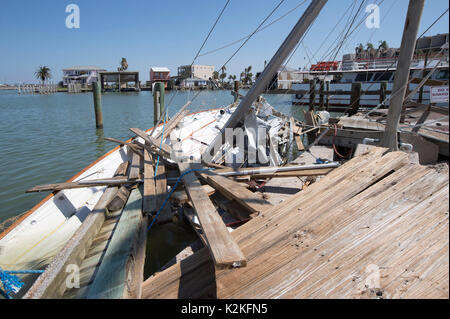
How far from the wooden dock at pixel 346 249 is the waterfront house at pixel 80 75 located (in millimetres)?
99645

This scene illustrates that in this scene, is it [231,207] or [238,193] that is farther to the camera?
[231,207]

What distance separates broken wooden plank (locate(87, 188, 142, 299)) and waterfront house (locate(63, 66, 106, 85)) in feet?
321

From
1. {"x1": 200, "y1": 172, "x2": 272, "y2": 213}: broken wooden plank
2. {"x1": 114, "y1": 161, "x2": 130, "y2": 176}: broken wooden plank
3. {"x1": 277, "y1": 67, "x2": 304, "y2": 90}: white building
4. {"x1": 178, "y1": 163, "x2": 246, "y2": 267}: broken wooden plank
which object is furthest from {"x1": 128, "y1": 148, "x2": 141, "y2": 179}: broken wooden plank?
{"x1": 277, "y1": 67, "x2": 304, "y2": 90}: white building

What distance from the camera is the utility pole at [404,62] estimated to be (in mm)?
3729

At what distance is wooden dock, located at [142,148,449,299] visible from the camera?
164 cm

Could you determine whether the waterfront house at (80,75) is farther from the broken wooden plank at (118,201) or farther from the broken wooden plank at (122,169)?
the broken wooden plank at (118,201)

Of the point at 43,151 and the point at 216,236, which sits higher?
the point at 216,236

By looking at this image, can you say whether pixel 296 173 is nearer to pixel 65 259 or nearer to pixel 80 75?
pixel 65 259

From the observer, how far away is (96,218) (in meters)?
3.83

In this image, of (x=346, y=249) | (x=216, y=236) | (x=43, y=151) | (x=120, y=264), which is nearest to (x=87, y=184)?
(x=120, y=264)

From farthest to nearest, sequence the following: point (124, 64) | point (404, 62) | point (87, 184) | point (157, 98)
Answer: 1. point (124, 64)
2. point (157, 98)
3. point (87, 184)
4. point (404, 62)

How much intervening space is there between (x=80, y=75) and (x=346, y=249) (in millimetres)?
105427

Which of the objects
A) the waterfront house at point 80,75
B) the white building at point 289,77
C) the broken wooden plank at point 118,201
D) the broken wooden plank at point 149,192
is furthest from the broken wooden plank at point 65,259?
the waterfront house at point 80,75

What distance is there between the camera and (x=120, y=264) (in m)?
2.84
